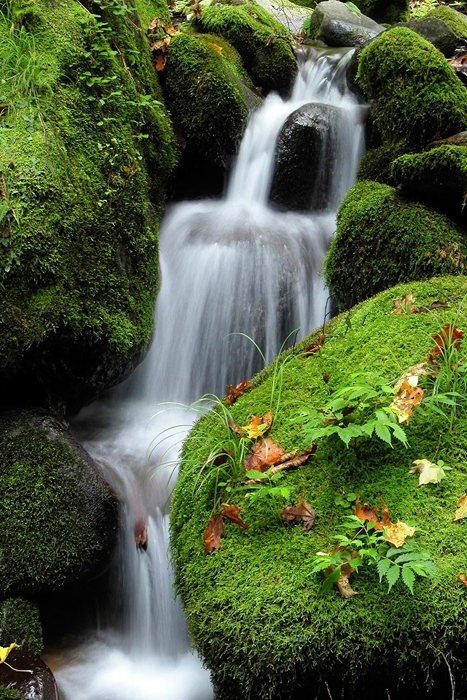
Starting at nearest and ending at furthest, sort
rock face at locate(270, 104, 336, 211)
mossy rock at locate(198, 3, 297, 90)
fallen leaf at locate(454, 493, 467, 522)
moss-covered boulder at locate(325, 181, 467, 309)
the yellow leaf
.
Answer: fallen leaf at locate(454, 493, 467, 522) → the yellow leaf → moss-covered boulder at locate(325, 181, 467, 309) → rock face at locate(270, 104, 336, 211) → mossy rock at locate(198, 3, 297, 90)

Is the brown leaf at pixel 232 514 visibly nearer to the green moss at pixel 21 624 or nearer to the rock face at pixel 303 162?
the green moss at pixel 21 624

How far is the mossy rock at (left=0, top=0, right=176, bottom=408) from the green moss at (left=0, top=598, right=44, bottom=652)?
4.56 ft

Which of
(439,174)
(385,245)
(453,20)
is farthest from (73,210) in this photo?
(453,20)

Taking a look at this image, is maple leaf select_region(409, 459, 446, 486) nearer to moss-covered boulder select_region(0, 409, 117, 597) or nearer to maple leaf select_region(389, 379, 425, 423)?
maple leaf select_region(389, 379, 425, 423)

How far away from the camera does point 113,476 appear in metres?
4.21

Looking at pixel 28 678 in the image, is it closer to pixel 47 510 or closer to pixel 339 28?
pixel 47 510

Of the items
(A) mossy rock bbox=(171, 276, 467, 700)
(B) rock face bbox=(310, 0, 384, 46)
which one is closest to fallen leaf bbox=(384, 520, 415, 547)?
(A) mossy rock bbox=(171, 276, 467, 700)

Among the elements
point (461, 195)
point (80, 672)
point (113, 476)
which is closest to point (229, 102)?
point (461, 195)

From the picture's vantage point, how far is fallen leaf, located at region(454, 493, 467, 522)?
7.72 feet

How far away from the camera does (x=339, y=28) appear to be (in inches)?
344

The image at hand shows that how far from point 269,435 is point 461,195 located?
2.40 m

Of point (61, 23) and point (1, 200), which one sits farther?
point (61, 23)

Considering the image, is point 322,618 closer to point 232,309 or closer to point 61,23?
point 232,309

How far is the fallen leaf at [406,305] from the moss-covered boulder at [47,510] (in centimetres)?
220
